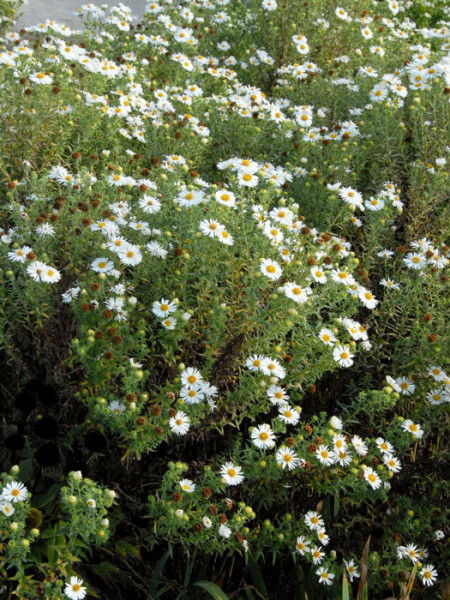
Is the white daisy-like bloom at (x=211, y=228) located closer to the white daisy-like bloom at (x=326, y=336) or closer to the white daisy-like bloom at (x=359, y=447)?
the white daisy-like bloom at (x=326, y=336)

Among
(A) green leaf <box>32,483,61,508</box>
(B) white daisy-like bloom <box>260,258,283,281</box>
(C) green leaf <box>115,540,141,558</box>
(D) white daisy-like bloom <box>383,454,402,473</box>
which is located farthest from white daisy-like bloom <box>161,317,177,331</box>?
(D) white daisy-like bloom <box>383,454,402,473</box>

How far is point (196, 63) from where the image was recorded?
17.1 feet

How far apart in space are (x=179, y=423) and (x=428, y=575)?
131 centimetres

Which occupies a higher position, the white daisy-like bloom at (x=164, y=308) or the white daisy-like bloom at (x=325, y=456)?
the white daisy-like bloom at (x=164, y=308)

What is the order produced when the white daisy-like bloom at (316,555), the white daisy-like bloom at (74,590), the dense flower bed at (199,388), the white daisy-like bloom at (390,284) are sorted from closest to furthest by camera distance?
1. the white daisy-like bloom at (74,590)
2. the dense flower bed at (199,388)
3. the white daisy-like bloom at (316,555)
4. the white daisy-like bloom at (390,284)

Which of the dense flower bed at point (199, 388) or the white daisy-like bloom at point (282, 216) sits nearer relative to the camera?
the dense flower bed at point (199, 388)

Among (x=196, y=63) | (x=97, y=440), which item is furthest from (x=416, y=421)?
(x=196, y=63)

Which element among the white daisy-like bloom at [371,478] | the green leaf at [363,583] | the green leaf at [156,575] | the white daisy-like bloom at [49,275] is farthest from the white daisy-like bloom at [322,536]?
the white daisy-like bloom at [49,275]

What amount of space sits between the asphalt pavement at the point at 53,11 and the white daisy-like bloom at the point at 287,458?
569 cm

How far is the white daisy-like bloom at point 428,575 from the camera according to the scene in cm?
262

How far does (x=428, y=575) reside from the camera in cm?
264

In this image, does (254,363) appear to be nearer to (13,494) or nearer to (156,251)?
(156,251)

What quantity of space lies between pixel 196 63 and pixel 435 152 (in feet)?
7.19

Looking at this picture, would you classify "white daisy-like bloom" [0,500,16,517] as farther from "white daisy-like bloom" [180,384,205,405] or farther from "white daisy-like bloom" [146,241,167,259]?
"white daisy-like bloom" [146,241,167,259]
